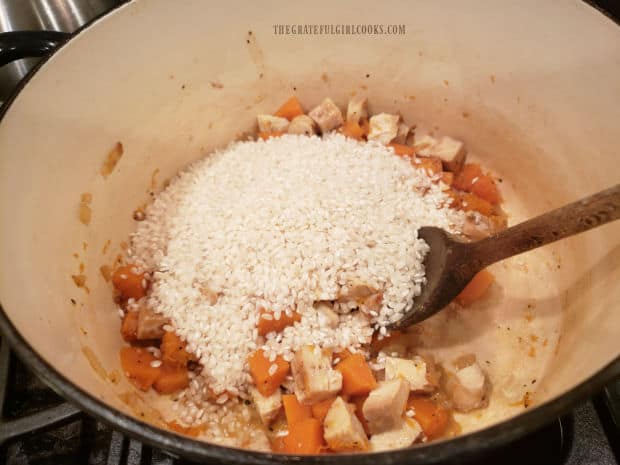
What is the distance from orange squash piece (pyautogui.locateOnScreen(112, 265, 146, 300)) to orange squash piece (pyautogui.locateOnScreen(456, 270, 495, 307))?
92 cm

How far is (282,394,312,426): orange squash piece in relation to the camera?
1207 millimetres

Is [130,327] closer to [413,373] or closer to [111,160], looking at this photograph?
[111,160]

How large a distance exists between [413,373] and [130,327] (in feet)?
2.51

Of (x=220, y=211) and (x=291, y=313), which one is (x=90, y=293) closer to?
(x=220, y=211)

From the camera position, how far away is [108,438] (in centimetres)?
114

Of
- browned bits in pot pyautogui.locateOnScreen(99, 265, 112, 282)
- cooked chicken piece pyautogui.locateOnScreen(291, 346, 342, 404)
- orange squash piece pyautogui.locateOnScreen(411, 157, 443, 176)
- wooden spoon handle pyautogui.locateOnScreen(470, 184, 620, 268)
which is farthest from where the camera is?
orange squash piece pyautogui.locateOnScreen(411, 157, 443, 176)

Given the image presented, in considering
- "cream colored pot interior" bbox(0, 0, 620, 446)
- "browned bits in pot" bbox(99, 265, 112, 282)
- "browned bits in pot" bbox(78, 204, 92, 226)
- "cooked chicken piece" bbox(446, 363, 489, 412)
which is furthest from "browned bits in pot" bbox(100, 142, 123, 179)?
"cooked chicken piece" bbox(446, 363, 489, 412)

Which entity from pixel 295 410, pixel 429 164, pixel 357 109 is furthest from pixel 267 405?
pixel 357 109

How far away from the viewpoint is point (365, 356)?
1.30 meters

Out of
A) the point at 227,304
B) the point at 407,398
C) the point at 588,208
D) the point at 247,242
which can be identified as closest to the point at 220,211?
the point at 247,242

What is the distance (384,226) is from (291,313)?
0.37 metres

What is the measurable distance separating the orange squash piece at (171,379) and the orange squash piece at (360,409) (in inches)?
17.5

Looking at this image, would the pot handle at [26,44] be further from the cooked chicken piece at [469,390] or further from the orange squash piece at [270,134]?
the cooked chicken piece at [469,390]

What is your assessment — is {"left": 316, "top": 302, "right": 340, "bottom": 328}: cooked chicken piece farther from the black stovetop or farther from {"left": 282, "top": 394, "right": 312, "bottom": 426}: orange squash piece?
the black stovetop
